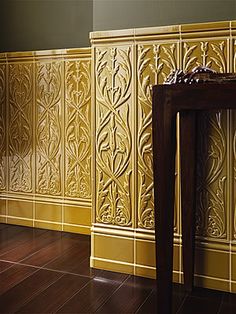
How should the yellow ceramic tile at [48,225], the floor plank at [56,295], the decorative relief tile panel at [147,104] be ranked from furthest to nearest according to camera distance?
the yellow ceramic tile at [48,225] < the decorative relief tile panel at [147,104] < the floor plank at [56,295]

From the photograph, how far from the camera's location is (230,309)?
64.1 inches

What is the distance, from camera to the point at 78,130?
2.68m

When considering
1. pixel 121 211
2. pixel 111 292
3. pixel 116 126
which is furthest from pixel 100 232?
pixel 116 126

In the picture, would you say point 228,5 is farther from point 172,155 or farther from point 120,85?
point 172,155

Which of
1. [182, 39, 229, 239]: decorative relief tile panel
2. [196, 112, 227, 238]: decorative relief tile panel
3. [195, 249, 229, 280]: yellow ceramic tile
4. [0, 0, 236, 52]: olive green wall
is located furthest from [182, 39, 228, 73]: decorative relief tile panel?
[195, 249, 229, 280]: yellow ceramic tile

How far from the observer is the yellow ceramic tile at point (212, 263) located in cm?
181

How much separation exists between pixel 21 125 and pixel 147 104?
1215 mm

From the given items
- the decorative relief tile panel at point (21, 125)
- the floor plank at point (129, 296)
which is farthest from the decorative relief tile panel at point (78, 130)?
the floor plank at point (129, 296)

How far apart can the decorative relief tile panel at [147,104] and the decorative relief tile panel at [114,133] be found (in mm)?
54

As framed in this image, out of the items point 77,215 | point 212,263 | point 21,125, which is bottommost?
point 212,263

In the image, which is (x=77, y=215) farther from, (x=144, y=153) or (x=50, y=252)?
(x=144, y=153)

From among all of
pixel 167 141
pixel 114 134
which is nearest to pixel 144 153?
pixel 114 134

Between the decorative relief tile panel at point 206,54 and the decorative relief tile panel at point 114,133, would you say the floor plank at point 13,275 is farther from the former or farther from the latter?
the decorative relief tile panel at point 206,54

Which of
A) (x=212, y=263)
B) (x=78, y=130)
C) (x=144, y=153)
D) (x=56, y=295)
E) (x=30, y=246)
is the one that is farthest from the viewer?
(x=78, y=130)
